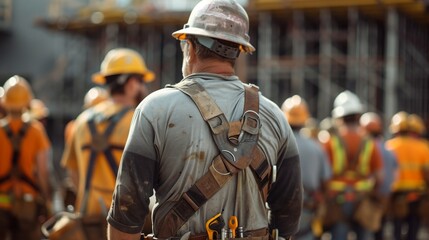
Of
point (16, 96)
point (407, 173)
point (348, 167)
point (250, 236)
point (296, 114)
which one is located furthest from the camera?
point (407, 173)

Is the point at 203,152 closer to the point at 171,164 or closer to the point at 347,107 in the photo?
the point at 171,164

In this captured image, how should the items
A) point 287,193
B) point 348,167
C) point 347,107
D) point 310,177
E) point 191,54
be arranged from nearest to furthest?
point 191,54, point 287,193, point 310,177, point 348,167, point 347,107

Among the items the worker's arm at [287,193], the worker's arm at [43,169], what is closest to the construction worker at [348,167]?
the worker's arm at [43,169]

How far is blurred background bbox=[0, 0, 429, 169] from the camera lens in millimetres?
20594

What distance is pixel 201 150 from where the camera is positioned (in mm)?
3768

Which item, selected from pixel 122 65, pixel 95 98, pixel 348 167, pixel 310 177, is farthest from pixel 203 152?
pixel 95 98

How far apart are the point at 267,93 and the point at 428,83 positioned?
410 centimetres

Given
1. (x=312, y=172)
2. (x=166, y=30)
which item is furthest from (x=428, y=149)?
(x=166, y=30)

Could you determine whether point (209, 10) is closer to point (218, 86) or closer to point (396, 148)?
point (218, 86)

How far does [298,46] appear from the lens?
21.6 m

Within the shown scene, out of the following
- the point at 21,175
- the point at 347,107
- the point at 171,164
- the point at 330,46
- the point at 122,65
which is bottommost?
the point at 21,175

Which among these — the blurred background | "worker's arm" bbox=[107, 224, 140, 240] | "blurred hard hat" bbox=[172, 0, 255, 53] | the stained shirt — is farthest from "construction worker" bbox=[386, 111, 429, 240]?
"worker's arm" bbox=[107, 224, 140, 240]

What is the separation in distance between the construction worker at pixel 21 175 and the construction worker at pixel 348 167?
352cm

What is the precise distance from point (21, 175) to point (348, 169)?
3.93 meters
